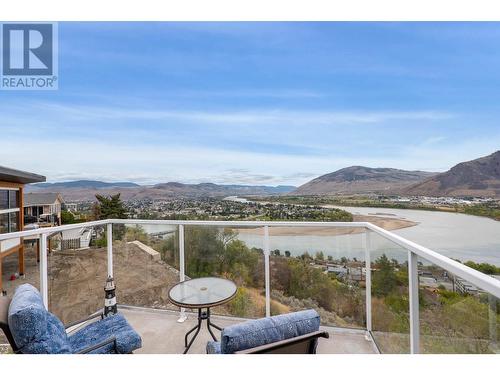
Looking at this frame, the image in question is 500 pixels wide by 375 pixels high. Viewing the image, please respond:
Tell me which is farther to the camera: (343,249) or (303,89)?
(303,89)

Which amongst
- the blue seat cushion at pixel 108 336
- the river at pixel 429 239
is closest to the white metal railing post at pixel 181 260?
the river at pixel 429 239

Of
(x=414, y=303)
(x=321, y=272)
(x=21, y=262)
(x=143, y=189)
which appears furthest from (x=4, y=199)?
(x=414, y=303)

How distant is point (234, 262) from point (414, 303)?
2257 millimetres

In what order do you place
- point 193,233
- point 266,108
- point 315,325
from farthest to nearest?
1. point 266,108
2. point 193,233
3. point 315,325

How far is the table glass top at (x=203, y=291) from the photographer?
8.87 ft

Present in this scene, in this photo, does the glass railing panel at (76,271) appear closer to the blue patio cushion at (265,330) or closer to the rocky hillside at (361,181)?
the blue patio cushion at (265,330)

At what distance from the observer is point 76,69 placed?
289 inches

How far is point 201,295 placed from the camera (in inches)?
112

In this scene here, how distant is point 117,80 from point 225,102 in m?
4.07

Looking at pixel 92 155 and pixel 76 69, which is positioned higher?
pixel 76 69

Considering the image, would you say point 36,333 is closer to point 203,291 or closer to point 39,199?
point 203,291

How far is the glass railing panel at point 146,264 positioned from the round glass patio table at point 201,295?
2.63 ft
